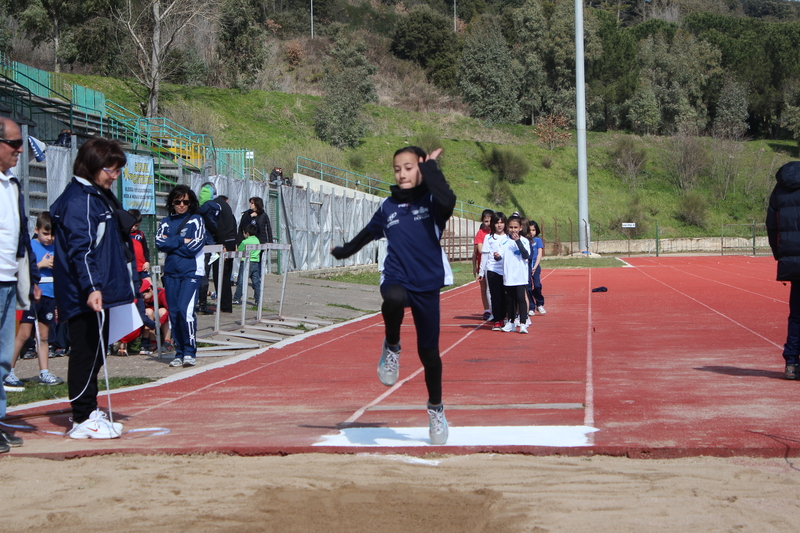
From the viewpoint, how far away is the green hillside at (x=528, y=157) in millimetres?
50469

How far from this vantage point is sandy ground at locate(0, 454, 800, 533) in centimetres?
383

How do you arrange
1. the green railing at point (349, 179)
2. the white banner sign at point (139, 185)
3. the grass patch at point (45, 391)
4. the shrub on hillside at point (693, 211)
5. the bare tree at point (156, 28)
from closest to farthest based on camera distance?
the grass patch at point (45, 391)
the white banner sign at point (139, 185)
the bare tree at point (156, 28)
the green railing at point (349, 179)
the shrub on hillside at point (693, 211)

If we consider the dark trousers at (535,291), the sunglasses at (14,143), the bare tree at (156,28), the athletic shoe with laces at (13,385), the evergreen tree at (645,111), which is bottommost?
the athletic shoe with laces at (13,385)

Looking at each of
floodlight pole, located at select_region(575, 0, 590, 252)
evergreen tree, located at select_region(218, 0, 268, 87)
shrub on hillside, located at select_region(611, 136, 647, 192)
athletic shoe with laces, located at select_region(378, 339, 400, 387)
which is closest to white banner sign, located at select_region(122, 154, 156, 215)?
athletic shoe with laces, located at select_region(378, 339, 400, 387)

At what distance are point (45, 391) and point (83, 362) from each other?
2.40 meters

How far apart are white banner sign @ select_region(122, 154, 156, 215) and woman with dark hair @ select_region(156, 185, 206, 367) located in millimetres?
7267

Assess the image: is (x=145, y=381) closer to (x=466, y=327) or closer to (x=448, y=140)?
(x=466, y=327)

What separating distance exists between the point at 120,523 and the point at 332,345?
24.9 feet

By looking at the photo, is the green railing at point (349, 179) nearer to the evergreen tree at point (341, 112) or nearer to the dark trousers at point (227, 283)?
the evergreen tree at point (341, 112)

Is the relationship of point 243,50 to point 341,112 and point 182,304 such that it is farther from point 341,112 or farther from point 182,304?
point 182,304

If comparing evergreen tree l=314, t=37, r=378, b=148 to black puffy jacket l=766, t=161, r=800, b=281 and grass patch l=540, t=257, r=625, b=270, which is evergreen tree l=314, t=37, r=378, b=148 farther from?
black puffy jacket l=766, t=161, r=800, b=281

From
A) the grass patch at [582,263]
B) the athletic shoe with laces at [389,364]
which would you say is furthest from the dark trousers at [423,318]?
the grass patch at [582,263]

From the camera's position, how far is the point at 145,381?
861cm

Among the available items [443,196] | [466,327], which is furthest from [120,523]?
[466,327]
